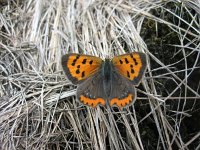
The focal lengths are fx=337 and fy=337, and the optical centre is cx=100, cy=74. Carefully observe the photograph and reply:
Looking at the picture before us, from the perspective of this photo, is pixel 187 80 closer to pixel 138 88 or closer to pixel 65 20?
pixel 138 88

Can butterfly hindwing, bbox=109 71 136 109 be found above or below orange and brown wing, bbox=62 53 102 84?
below

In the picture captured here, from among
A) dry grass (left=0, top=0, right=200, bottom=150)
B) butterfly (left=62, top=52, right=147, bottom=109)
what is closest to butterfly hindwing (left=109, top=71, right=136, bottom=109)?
butterfly (left=62, top=52, right=147, bottom=109)

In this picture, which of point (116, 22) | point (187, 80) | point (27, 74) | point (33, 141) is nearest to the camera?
point (33, 141)

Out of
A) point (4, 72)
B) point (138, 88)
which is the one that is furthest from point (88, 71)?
point (4, 72)

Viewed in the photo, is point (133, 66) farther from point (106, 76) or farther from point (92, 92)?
point (92, 92)

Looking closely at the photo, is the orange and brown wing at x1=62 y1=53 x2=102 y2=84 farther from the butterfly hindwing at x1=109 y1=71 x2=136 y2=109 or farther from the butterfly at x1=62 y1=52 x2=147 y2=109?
the butterfly hindwing at x1=109 y1=71 x2=136 y2=109

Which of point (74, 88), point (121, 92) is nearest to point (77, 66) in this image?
point (74, 88)

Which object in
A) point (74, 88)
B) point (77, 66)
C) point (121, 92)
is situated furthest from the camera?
point (74, 88)

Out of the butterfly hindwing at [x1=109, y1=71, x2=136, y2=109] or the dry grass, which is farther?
the dry grass
